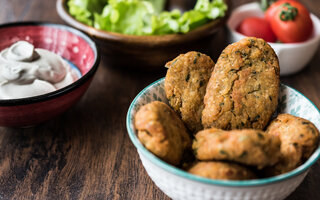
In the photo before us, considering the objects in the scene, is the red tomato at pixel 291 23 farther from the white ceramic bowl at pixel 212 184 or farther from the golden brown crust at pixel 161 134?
the golden brown crust at pixel 161 134

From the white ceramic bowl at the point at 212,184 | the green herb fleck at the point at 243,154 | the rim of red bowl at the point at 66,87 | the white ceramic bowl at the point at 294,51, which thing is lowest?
the white ceramic bowl at the point at 294,51

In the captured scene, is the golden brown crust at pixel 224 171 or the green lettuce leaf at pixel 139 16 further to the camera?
the green lettuce leaf at pixel 139 16

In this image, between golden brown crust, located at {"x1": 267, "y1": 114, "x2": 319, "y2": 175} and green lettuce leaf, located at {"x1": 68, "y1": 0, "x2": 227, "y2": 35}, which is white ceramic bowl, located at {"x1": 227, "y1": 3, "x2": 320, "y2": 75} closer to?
green lettuce leaf, located at {"x1": 68, "y1": 0, "x2": 227, "y2": 35}

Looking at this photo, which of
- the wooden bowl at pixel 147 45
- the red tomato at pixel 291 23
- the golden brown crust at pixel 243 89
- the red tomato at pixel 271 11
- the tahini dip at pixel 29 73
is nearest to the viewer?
the golden brown crust at pixel 243 89

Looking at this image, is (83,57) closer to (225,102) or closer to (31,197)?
(31,197)

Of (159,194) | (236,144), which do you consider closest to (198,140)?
(236,144)

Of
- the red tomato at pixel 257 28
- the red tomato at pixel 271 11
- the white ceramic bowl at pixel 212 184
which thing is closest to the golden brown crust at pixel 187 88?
the white ceramic bowl at pixel 212 184
